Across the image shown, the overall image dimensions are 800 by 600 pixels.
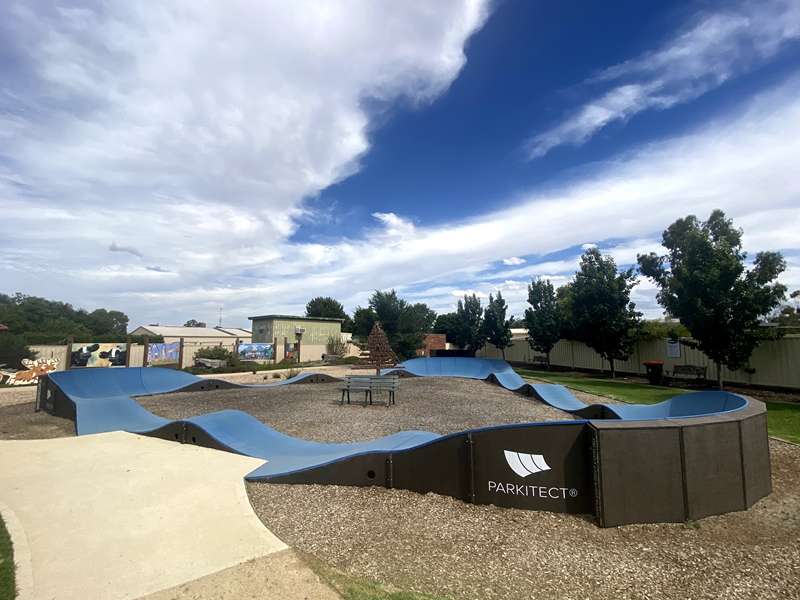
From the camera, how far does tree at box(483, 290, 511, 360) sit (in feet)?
116

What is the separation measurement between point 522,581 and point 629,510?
1.94 meters

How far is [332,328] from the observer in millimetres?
42531

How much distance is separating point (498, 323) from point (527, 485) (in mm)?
30569

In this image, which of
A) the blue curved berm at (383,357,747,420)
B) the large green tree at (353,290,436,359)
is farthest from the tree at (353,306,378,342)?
the blue curved berm at (383,357,747,420)

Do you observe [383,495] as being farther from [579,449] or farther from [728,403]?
[728,403]

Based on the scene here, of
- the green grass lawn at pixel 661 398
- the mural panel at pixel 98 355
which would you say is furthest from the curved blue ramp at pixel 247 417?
the mural panel at pixel 98 355

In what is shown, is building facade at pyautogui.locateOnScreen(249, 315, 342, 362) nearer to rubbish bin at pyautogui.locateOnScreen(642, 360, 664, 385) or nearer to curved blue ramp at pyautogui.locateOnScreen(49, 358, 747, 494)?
curved blue ramp at pyautogui.locateOnScreen(49, 358, 747, 494)

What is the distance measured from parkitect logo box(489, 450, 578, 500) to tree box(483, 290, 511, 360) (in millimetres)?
30355

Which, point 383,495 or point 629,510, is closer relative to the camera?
point 629,510

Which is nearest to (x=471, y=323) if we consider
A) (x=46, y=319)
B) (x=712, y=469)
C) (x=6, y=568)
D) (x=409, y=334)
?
(x=409, y=334)

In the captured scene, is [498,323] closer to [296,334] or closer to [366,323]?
[366,323]

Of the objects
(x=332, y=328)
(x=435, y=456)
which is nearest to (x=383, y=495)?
(x=435, y=456)

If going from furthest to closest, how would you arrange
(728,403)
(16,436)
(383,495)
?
(16,436) < (728,403) < (383,495)

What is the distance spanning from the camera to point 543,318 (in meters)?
30.6
